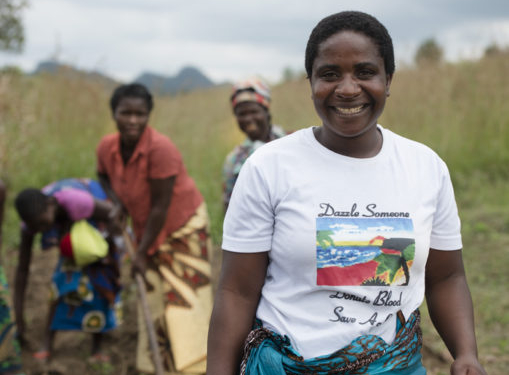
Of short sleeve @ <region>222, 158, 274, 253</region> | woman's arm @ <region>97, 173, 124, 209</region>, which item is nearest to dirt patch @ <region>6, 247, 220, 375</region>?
woman's arm @ <region>97, 173, 124, 209</region>

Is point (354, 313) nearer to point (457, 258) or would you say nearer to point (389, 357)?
point (389, 357)

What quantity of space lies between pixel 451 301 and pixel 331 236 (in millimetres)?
448

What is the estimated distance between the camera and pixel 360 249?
52.4 inches

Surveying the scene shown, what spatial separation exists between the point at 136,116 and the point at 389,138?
6.75 ft

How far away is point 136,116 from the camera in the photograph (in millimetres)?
3277

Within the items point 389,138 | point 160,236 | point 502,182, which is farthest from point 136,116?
point 502,182

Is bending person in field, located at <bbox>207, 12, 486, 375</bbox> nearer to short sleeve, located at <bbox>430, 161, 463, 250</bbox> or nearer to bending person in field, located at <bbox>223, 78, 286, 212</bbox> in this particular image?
short sleeve, located at <bbox>430, 161, 463, 250</bbox>

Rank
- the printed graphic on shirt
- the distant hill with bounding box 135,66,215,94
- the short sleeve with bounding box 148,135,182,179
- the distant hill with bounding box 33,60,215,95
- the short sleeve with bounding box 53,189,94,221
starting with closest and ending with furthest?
the printed graphic on shirt < the short sleeve with bounding box 148,135,182,179 < the short sleeve with bounding box 53,189,94,221 < the distant hill with bounding box 33,60,215,95 < the distant hill with bounding box 135,66,215,94

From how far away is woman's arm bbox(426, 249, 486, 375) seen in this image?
1.50 meters

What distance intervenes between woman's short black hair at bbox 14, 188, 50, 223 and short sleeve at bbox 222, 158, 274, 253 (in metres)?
2.21

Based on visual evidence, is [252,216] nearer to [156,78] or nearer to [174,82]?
[156,78]

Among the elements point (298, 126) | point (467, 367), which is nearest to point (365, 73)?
point (467, 367)

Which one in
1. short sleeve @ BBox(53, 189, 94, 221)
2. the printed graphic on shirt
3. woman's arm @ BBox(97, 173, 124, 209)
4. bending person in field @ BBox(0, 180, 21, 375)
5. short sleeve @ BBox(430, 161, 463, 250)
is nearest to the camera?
the printed graphic on shirt

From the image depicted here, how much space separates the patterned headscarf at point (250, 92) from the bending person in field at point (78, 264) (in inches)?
40.8
